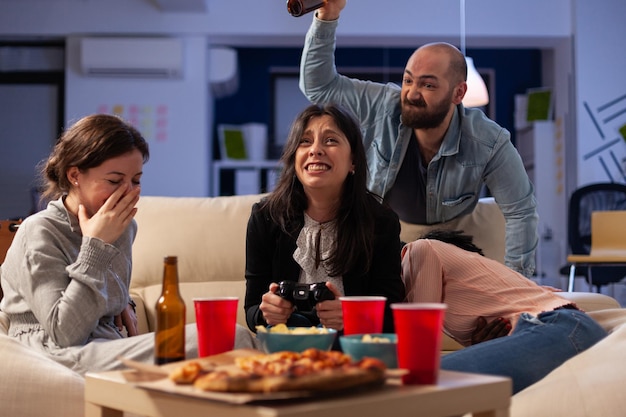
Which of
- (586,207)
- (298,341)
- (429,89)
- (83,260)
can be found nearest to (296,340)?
(298,341)

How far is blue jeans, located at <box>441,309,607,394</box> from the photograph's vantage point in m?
1.65

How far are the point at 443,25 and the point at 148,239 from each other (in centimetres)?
469

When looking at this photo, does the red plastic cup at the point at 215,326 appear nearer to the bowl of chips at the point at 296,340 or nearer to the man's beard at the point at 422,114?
the bowl of chips at the point at 296,340

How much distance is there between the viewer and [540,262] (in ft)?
23.5

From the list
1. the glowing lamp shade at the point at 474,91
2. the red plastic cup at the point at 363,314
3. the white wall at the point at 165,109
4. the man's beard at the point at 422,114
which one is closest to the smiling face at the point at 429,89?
the man's beard at the point at 422,114

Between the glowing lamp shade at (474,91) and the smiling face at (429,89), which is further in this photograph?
the glowing lamp shade at (474,91)

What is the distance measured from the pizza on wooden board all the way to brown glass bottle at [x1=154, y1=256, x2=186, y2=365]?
15cm

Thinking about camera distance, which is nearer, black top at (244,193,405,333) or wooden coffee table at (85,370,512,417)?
wooden coffee table at (85,370,512,417)

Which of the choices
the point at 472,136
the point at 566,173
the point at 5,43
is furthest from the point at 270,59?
the point at 472,136

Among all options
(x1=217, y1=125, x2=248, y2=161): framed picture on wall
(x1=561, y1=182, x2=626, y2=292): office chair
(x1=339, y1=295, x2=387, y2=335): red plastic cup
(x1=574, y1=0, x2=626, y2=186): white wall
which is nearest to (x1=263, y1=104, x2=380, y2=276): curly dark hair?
(x1=339, y1=295, x2=387, y2=335): red plastic cup

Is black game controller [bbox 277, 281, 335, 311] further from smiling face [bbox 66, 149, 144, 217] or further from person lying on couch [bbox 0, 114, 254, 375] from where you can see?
smiling face [bbox 66, 149, 144, 217]

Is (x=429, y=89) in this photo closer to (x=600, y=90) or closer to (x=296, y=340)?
(x=296, y=340)

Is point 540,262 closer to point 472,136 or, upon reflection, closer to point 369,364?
point 472,136

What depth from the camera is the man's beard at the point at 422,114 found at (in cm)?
277
